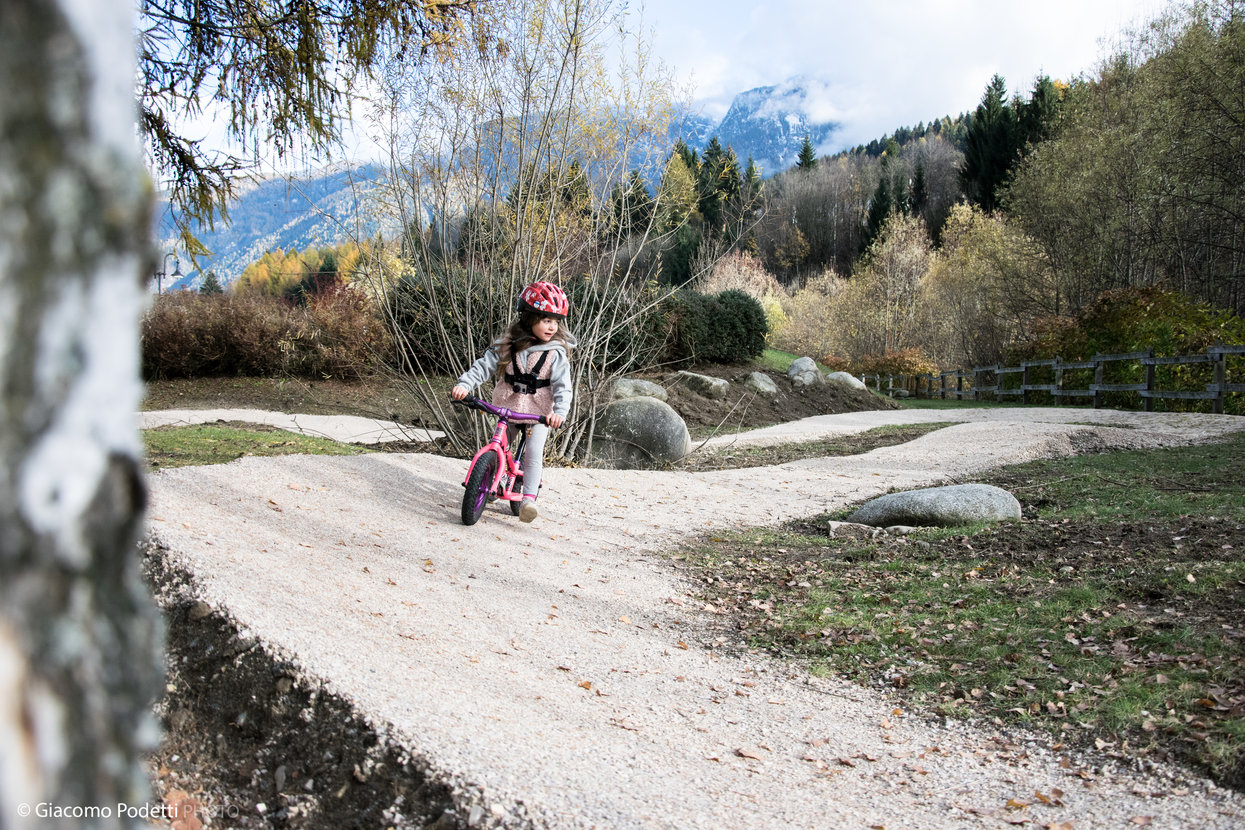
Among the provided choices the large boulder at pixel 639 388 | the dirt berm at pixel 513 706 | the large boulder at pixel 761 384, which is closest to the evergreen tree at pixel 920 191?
the large boulder at pixel 761 384

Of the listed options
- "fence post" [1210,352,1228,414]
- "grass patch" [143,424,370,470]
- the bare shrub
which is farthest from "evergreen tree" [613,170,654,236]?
"fence post" [1210,352,1228,414]

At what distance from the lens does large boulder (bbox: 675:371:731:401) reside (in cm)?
1948

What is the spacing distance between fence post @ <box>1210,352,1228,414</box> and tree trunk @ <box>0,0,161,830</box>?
16.9 metres

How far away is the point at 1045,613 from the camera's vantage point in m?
4.52

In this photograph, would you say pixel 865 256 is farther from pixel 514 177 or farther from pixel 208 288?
pixel 514 177

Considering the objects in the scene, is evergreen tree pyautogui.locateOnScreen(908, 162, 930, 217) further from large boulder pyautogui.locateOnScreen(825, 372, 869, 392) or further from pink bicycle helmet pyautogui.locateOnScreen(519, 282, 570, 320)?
pink bicycle helmet pyautogui.locateOnScreen(519, 282, 570, 320)

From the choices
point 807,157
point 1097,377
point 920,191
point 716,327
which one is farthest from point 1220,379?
point 807,157

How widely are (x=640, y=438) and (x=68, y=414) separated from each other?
11.1 meters

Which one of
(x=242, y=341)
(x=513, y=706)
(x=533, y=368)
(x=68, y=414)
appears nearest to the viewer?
(x=68, y=414)

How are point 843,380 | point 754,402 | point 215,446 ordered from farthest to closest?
point 843,380 → point 754,402 → point 215,446

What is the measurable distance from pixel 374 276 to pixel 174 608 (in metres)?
6.50

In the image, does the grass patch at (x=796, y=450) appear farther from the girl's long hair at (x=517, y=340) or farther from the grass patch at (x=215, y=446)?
the girl's long hair at (x=517, y=340)

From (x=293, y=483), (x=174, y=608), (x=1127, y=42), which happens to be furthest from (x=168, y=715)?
(x=1127, y=42)

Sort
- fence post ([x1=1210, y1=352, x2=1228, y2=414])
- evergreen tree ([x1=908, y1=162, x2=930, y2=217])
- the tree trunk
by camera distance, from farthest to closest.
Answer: evergreen tree ([x1=908, y1=162, x2=930, y2=217])
fence post ([x1=1210, y1=352, x2=1228, y2=414])
the tree trunk
